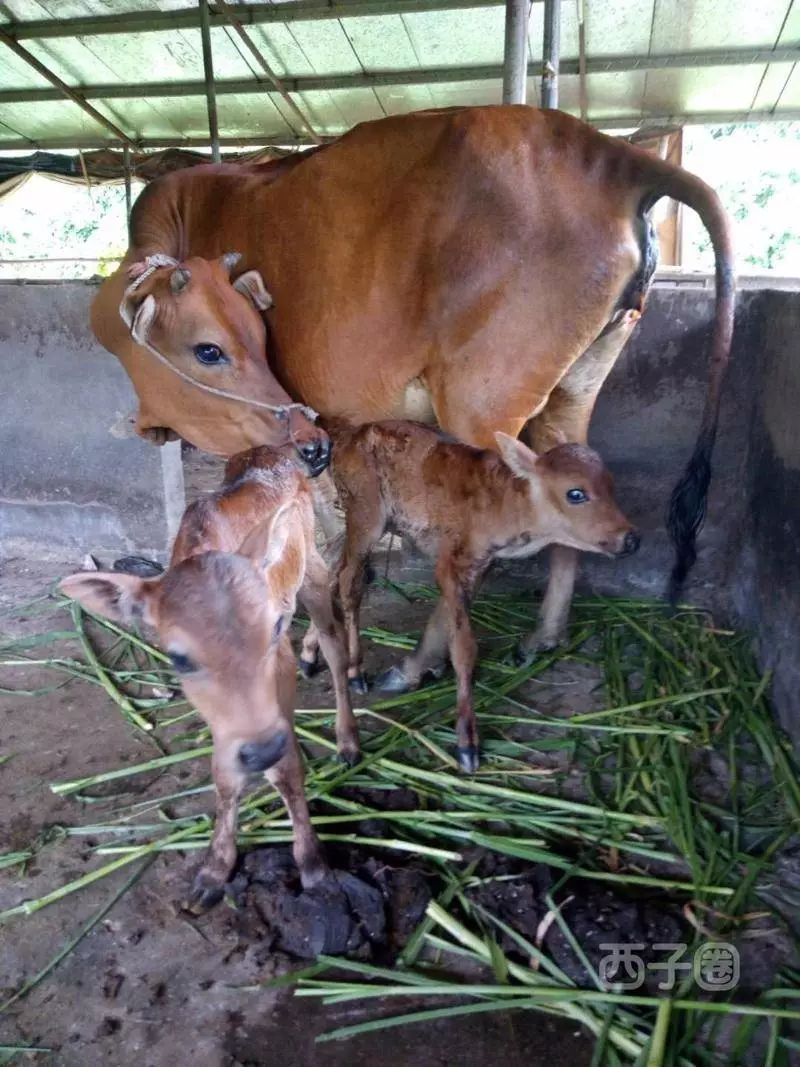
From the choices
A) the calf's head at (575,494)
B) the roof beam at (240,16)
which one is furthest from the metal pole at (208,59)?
the calf's head at (575,494)

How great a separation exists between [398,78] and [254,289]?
22.3ft

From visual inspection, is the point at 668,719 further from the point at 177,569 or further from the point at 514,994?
the point at 177,569

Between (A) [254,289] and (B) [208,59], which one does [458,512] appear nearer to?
(A) [254,289]

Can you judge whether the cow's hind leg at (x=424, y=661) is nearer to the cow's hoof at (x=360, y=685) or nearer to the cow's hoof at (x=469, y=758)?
the cow's hoof at (x=360, y=685)

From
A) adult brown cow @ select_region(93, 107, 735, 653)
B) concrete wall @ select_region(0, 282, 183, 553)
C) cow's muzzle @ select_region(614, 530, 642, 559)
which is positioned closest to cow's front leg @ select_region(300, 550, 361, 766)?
adult brown cow @ select_region(93, 107, 735, 653)

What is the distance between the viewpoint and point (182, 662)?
6.99 feet

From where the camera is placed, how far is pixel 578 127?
142 inches

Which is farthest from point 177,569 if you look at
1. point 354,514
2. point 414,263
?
point 414,263

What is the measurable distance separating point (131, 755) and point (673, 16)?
27.7 feet

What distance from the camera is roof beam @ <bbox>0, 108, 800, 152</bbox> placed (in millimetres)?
10492

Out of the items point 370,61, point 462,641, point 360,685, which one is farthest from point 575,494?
point 370,61

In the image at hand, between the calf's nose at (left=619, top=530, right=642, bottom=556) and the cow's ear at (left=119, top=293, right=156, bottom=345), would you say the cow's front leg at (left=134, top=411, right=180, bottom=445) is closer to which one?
the cow's ear at (left=119, top=293, right=156, bottom=345)

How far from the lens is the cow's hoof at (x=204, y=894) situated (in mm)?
2725

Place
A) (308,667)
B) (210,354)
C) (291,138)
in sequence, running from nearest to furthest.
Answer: (210,354), (308,667), (291,138)
